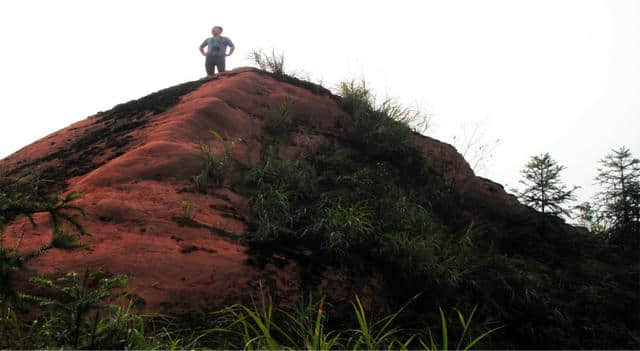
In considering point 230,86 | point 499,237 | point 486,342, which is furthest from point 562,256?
point 230,86

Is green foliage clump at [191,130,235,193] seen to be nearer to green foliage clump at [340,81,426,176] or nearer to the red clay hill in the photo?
the red clay hill

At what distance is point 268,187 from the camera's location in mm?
4703

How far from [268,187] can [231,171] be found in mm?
578

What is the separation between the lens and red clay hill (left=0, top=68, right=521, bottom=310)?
10.4 feet

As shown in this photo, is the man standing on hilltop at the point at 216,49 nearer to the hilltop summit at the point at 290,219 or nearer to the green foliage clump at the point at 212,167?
the hilltop summit at the point at 290,219

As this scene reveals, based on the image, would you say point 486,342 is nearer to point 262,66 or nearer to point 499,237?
point 499,237

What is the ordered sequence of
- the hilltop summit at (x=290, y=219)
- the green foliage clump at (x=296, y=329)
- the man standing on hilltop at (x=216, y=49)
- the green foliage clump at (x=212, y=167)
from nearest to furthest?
1. the green foliage clump at (x=296, y=329)
2. the hilltop summit at (x=290, y=219)
3. the green foliage clump at (x=212, y=167)
4. the man standing on hilltop at (x=216, y=49)

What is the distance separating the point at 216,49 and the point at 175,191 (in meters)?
6.00

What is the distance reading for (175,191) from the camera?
4234mm

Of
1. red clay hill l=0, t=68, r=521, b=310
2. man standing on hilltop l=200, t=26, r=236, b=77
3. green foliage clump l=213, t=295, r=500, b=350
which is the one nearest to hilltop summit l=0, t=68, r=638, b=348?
red clay hill l=0, t=68, r=521, b=310

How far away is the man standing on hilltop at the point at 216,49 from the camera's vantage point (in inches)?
363

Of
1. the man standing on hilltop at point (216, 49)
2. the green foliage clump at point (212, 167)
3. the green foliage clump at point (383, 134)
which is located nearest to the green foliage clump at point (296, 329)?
the green foliage clump at point (212, 167)

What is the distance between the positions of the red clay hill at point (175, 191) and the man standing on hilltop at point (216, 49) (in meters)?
2.07

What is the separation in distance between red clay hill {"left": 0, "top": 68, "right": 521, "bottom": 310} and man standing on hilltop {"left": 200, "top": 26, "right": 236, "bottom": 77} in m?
2.07
